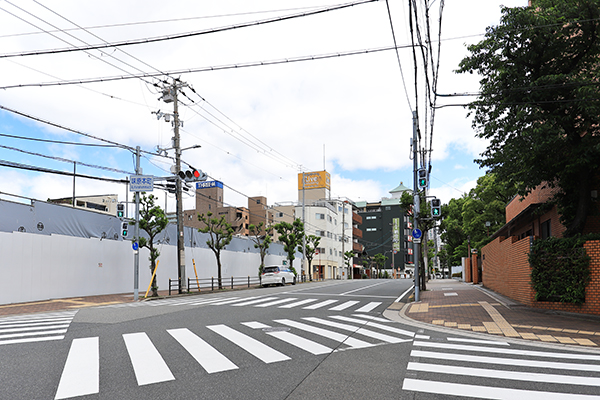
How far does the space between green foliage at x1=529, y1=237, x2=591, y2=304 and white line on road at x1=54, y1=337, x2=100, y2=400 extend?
1235 centimetres

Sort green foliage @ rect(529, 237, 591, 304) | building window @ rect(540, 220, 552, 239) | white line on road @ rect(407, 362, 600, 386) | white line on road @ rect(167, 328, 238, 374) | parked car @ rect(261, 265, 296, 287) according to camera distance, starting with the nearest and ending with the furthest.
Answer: white line on road @ rect(407, 362, 600, 386) < white line on road @ rect(167, 328, 238, 374) < green foliage @ rect(529, 237, 591, 304) < building window @ rect(540, 220, 552, 239) < parked car @ rect(261, 265, 296, 287)

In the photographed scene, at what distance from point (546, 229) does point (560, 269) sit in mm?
6422

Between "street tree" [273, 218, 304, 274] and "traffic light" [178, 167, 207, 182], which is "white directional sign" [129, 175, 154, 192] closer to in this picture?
"traffic light" [178, 167, 207, 182]

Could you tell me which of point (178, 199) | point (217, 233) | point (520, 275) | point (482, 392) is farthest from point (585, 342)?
point (217, 233)

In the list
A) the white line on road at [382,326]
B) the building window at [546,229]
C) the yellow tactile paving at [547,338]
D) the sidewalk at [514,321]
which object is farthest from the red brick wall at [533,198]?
the white line on road at [382,326]

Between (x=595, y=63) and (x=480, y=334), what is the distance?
31.7 feet

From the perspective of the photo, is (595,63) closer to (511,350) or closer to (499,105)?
(499,105)

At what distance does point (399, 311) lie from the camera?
48.6ft

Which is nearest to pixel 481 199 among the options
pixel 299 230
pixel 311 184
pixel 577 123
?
pixel 299 230

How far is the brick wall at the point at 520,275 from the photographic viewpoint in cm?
1212

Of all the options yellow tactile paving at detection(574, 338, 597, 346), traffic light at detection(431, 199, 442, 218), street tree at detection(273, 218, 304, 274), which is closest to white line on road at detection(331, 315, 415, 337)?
yellow tactile paving at detection(574, 338, 597, 346)

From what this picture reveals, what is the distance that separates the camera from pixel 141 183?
69.2ft

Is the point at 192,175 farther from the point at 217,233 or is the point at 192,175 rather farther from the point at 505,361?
the point at 505,361

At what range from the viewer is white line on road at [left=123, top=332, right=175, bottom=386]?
567 cm
